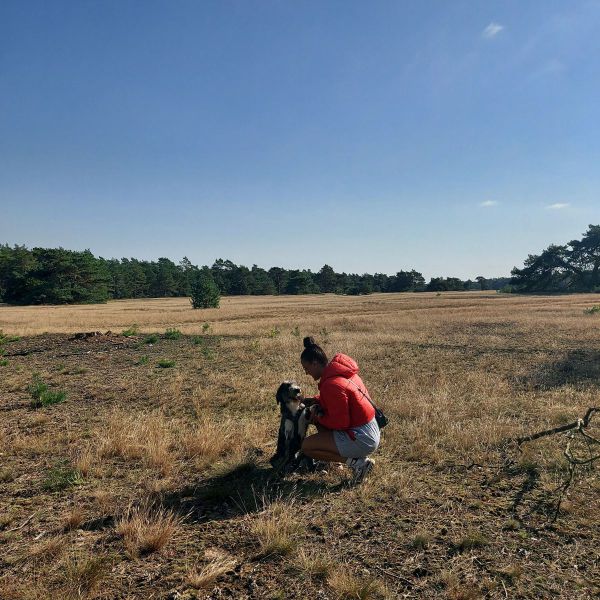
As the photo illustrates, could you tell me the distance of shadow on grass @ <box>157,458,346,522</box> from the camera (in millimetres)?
4156

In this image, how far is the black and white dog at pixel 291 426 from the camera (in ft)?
16.4

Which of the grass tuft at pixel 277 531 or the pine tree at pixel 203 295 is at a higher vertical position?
the pine tree at pixel 203 295

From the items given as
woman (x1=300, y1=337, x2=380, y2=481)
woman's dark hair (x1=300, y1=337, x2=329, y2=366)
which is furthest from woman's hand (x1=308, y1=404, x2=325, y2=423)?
woman's dark hair (x1=300, y1=337, x2=329, y2=366)

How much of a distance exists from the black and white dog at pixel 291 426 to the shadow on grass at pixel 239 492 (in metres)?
0.17

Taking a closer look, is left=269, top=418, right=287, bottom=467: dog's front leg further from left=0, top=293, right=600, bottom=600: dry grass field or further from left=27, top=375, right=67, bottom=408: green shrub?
left=27, top=375, right=67, bottom=408: green shrub

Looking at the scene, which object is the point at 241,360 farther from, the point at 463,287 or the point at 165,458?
the point at 463,287

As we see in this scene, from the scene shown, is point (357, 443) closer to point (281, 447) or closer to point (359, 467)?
point (359, 467)

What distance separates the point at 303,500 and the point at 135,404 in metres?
5.14

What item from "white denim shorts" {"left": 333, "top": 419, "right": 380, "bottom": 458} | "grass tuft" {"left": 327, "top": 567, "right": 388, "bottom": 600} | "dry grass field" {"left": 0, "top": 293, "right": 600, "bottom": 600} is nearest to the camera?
"grass tuft" {"left": 327, "top": 567, "right": 388, "bottom": 600}

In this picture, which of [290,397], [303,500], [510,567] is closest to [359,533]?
[303,500]

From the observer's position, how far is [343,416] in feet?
14.9

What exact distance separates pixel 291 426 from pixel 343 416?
31.5 inches

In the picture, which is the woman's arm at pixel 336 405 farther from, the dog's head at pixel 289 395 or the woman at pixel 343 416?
the dog's head at pixel 289 395

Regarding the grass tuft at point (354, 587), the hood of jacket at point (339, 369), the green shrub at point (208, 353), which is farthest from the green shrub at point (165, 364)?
the grass tuft at point (354, 587)
